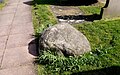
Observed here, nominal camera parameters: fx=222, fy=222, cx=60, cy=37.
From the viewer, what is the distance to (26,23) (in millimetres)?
10016

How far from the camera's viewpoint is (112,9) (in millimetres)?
9148

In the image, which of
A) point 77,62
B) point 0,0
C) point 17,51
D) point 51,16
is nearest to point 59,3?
point 51,16

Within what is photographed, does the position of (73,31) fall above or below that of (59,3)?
above

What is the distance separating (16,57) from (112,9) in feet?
15.1

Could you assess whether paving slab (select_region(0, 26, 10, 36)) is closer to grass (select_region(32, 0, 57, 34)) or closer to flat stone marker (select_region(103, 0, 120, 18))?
grass (select_region(32, 0, 57, 34))

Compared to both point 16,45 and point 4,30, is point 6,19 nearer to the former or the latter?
point 4,30

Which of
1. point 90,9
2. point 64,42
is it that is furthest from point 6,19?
point 64,42


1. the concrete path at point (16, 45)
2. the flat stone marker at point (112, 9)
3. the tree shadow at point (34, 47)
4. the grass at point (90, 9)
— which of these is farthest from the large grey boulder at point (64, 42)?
the grass at point (90, 9)

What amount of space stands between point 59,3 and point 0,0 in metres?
5.60

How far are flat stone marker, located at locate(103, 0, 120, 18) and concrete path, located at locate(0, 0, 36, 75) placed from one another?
3169mm

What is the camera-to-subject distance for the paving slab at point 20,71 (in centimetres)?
584

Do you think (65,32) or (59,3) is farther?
(59,3)

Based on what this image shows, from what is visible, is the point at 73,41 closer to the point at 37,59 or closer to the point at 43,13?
the point at 37,59

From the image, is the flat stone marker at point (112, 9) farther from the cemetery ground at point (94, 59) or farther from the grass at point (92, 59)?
the grass at point (92, 59)
